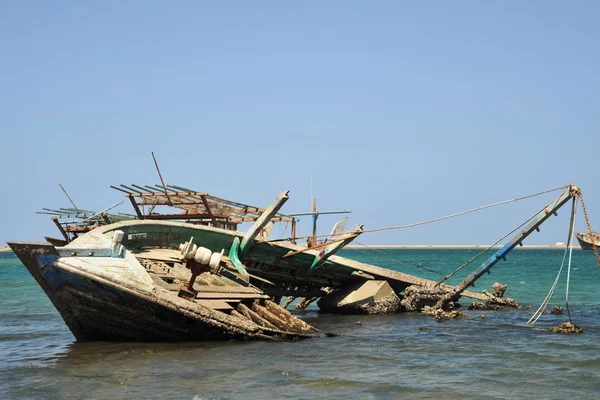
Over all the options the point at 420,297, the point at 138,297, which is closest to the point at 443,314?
the point at 420,297

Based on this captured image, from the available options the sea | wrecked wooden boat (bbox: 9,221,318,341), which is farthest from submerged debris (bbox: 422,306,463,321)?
wrecked wooden boat (bbox: 9,221,318,341)

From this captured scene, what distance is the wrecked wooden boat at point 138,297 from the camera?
12.3 metres

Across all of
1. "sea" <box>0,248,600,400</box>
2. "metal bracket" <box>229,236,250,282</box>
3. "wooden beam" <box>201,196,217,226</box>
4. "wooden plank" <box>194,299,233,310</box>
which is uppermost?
"wooden beam" <box>201,196,217,226</box>

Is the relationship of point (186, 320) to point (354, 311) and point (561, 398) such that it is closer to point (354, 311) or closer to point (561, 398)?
point (561, 398)

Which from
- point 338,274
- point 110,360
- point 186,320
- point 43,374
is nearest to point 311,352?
point 186,320

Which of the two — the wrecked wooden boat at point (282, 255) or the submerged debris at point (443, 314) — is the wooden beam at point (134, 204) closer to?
the wrecked wooden boat at point (282, 255)

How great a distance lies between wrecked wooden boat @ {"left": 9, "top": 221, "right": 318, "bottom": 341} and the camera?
12266 mm

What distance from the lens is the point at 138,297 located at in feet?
39.9

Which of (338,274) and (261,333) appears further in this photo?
(338,274)

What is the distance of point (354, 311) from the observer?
2069 cm

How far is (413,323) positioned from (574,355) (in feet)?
18.3

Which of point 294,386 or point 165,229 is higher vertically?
point 165,229

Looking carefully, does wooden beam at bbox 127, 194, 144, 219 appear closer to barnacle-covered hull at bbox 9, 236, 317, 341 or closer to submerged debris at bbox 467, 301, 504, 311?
barnacle-covered hull at bbox 9, 236, 317, 341

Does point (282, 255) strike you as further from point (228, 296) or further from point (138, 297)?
point (138, 297)
